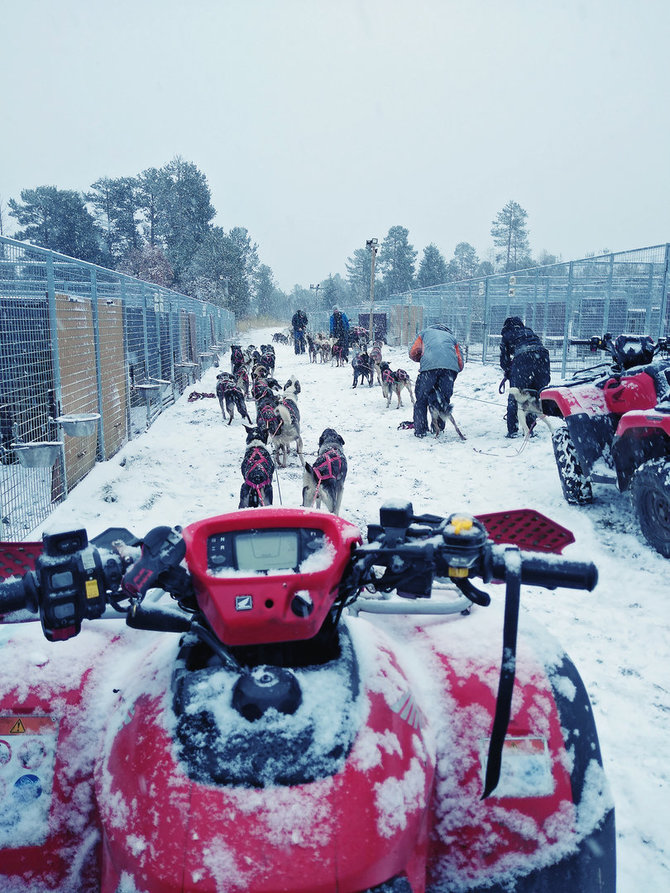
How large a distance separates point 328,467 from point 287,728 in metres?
5.17

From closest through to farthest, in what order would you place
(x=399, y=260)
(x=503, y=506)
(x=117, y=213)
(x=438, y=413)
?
(x=503, y=506) < (x=438, y=413) < (x=117, y=213) < (x=399, y=260)

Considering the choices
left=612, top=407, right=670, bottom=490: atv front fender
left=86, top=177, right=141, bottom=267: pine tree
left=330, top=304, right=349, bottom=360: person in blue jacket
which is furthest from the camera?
left=86, top=177, right=141, bottom=267: pine tree

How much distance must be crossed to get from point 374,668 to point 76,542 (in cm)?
76

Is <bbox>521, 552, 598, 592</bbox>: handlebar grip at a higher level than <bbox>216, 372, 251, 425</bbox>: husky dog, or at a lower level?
higher

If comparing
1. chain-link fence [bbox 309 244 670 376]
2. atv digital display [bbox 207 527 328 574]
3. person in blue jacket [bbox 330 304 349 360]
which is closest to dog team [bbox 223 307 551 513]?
chain-link fence [bbox 309 244 670 376]

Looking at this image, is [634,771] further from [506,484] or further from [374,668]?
[506,484]

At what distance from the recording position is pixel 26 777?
1574 millimetres

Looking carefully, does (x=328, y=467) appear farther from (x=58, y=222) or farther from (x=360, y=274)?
(x=360, y=274)

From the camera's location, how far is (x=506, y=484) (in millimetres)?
7867

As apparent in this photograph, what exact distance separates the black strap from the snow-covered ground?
92 cm

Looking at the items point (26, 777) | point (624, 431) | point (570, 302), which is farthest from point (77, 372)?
point (570, 302)

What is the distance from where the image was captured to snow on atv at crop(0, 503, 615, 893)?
3.93 ft

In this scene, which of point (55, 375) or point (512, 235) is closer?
point (55, 375)

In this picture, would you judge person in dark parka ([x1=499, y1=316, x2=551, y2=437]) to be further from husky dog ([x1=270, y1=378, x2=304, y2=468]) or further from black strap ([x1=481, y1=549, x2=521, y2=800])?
black strap ([x1=481, y1=549, x2=521, y2=800])
